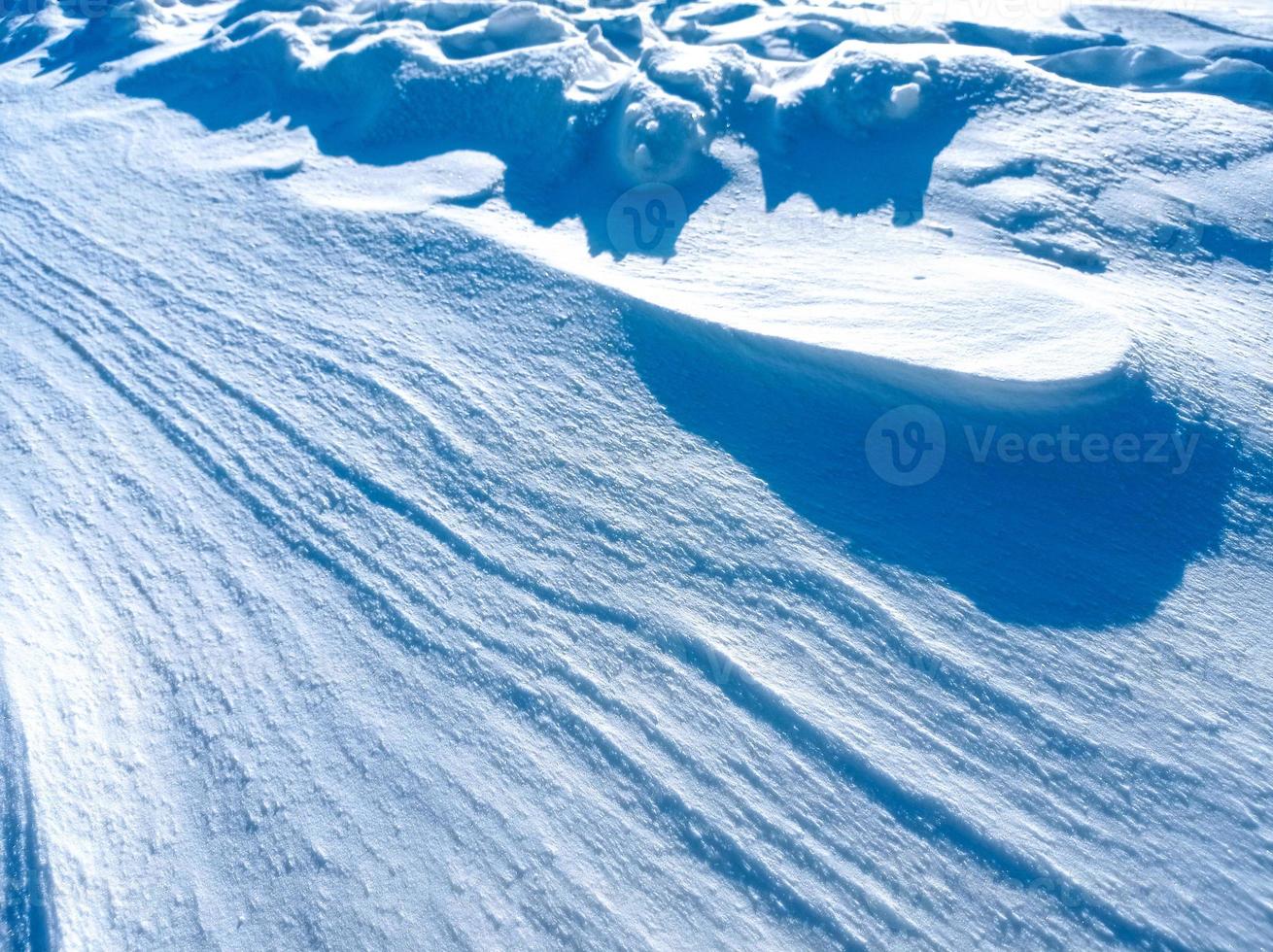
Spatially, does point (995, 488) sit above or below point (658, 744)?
above

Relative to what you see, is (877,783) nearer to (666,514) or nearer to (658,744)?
(658,744)

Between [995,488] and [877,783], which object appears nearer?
[877,783]

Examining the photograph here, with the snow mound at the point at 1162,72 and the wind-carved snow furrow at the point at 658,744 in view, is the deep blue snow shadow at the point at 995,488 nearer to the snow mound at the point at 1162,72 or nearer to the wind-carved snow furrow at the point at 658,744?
the wind-carved snow furrow at the point at 658,744

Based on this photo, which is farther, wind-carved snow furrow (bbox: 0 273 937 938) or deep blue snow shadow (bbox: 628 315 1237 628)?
deep blue snow shadow (bbox: 628 315 1237 628)

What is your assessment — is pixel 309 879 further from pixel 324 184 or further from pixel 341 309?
pixel 324 184

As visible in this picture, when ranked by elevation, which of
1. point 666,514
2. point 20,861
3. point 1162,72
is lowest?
point 20,861

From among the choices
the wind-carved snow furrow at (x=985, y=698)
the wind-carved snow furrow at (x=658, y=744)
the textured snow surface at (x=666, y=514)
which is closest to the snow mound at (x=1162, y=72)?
the textured snow surface at (x=666, y=514)

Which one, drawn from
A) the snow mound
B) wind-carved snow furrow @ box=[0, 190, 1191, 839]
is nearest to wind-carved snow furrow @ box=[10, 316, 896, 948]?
wind-carved snow furrow @ box=[0, 190, 1191, 839]

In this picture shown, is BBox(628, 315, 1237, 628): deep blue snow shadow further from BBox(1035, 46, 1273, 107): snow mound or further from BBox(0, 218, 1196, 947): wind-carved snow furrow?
BBox(1035, 46, 1273, 107): snow mound

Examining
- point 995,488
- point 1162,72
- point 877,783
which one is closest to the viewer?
point 877,783

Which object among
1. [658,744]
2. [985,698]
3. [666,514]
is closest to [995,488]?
[985,698]
